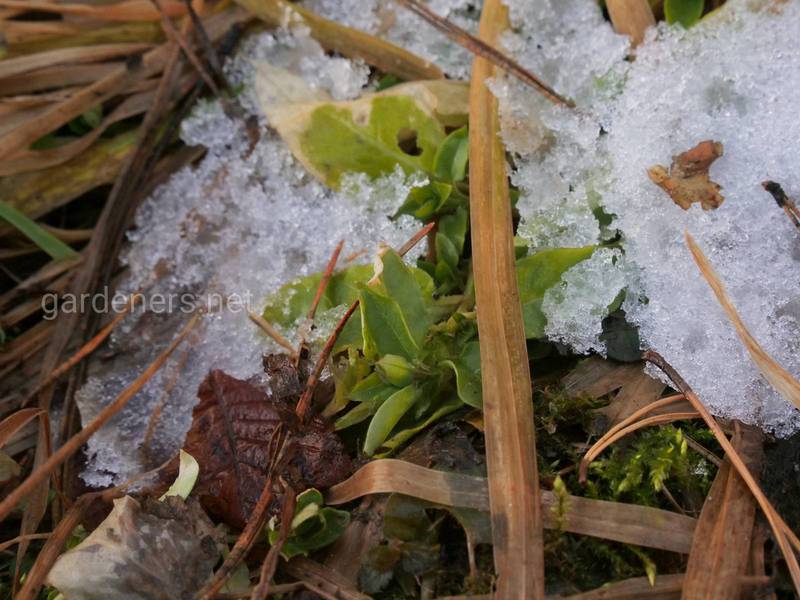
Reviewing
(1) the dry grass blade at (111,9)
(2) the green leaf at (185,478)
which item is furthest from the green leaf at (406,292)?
(1) the dry grass blade at (111,9)

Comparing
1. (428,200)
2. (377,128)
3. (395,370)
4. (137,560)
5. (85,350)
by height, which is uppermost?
(377,128)

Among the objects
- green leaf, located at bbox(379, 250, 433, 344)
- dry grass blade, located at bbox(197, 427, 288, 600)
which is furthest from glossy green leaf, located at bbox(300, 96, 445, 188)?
dry grass blade, located at bbox(197, 427, 288, 600)

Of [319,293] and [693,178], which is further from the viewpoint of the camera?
[319,293]

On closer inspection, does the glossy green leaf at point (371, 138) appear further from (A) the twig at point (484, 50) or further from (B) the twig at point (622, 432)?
(B) the twig at point (622, 432)

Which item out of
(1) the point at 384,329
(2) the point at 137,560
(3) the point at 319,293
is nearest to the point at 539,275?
(1) the point at 384,329

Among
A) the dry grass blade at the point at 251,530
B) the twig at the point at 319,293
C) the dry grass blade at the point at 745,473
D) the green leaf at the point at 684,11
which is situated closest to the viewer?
the dry grass blade at the point at 745,473

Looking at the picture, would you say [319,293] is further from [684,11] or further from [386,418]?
[684,11]

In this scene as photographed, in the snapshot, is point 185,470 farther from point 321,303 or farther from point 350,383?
point 321,303
